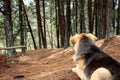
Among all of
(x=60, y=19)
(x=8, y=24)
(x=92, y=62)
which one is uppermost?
(x=92, y=62)

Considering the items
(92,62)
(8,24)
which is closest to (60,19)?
(8,24)

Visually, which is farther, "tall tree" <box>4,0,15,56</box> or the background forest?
the background forest

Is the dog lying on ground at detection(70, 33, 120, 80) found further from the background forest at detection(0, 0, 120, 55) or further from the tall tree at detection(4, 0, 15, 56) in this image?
the background forest at detection(0, 0, 120, 55)

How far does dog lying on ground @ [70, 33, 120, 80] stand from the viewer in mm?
4578

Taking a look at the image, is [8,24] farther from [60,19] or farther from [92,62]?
[60,19]

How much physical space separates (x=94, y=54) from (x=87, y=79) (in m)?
0.51

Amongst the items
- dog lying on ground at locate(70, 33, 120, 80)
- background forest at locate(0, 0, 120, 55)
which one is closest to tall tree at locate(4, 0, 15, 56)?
background forest at locate(0, 0, 120, 55)

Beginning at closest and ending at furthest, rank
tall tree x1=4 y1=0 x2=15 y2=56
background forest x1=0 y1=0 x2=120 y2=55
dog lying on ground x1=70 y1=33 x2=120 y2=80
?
dog lying on ground x1=70 y1=33 x2=120 y2=80 < tall tree x1=4 y1=0 x2=15 y2=56 < background forest x1=0 y1=0 x2=120 y2=55

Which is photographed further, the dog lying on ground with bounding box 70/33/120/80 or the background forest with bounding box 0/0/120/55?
the background forest with bounding box 0/0/120/55

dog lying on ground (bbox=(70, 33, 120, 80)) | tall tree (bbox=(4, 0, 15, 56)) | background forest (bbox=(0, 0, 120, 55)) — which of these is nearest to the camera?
dog lying on ground (bbox=(70, 33, 120, 80))

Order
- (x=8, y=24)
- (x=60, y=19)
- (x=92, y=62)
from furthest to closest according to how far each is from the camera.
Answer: (x=60, y=19)
(x=8, y=24)
(x=92, y=62)

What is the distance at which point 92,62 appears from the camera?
201 inches

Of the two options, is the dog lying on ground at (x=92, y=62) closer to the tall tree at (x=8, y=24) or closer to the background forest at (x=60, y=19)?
the tall tree at (x=8, y=24)

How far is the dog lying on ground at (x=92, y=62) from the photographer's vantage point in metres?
4.58
